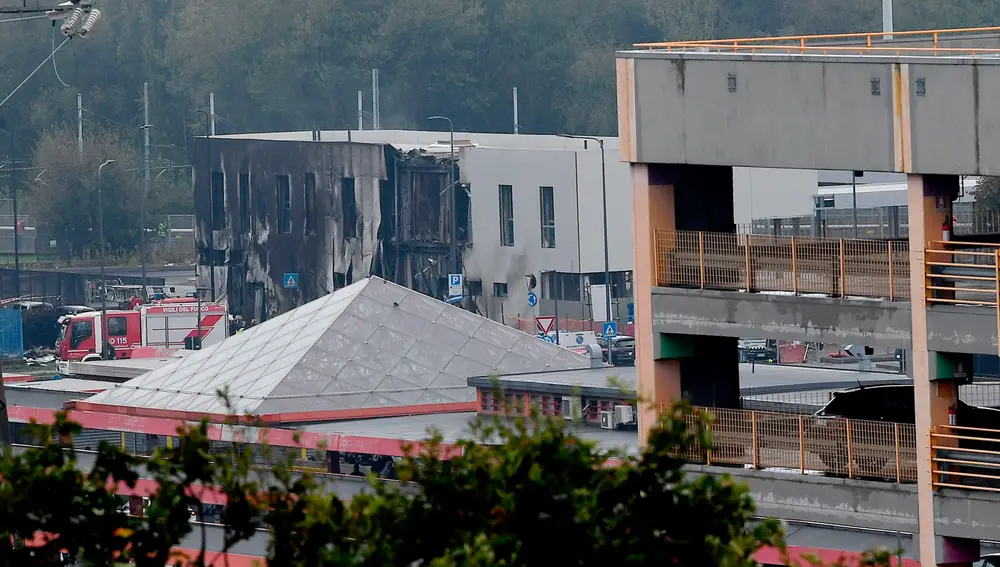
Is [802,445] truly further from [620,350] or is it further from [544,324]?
[620,350]

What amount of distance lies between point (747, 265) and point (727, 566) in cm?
1318

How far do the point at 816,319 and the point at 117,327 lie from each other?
201 feet

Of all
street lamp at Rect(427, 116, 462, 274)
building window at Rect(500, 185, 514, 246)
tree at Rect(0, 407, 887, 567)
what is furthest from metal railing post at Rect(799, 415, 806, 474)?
street lamp at Rect(427, 116, 462, 274)

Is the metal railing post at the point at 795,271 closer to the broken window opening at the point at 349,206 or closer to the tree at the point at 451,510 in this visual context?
the tree at the point at 451,510

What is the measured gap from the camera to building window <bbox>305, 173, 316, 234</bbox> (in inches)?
3871

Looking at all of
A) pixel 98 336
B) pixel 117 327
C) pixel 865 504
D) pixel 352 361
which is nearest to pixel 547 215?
pixel 117 327

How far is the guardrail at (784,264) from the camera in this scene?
2298 cm

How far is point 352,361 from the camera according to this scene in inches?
1928

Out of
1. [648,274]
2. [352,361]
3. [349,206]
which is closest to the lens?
[648,274]

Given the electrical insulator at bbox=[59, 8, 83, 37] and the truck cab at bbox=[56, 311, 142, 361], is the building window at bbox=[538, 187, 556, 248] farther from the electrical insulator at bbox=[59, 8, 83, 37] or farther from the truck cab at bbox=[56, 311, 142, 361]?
the electrical insulator at bbox=[59, 8, 83, 37]

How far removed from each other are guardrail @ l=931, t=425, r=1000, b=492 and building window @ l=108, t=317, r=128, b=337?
204 ft

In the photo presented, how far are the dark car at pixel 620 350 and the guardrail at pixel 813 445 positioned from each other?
48.0 metres

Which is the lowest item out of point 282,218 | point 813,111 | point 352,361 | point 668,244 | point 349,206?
point 352,361

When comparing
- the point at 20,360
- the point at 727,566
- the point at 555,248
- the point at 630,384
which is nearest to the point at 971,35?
the point at 630,384
